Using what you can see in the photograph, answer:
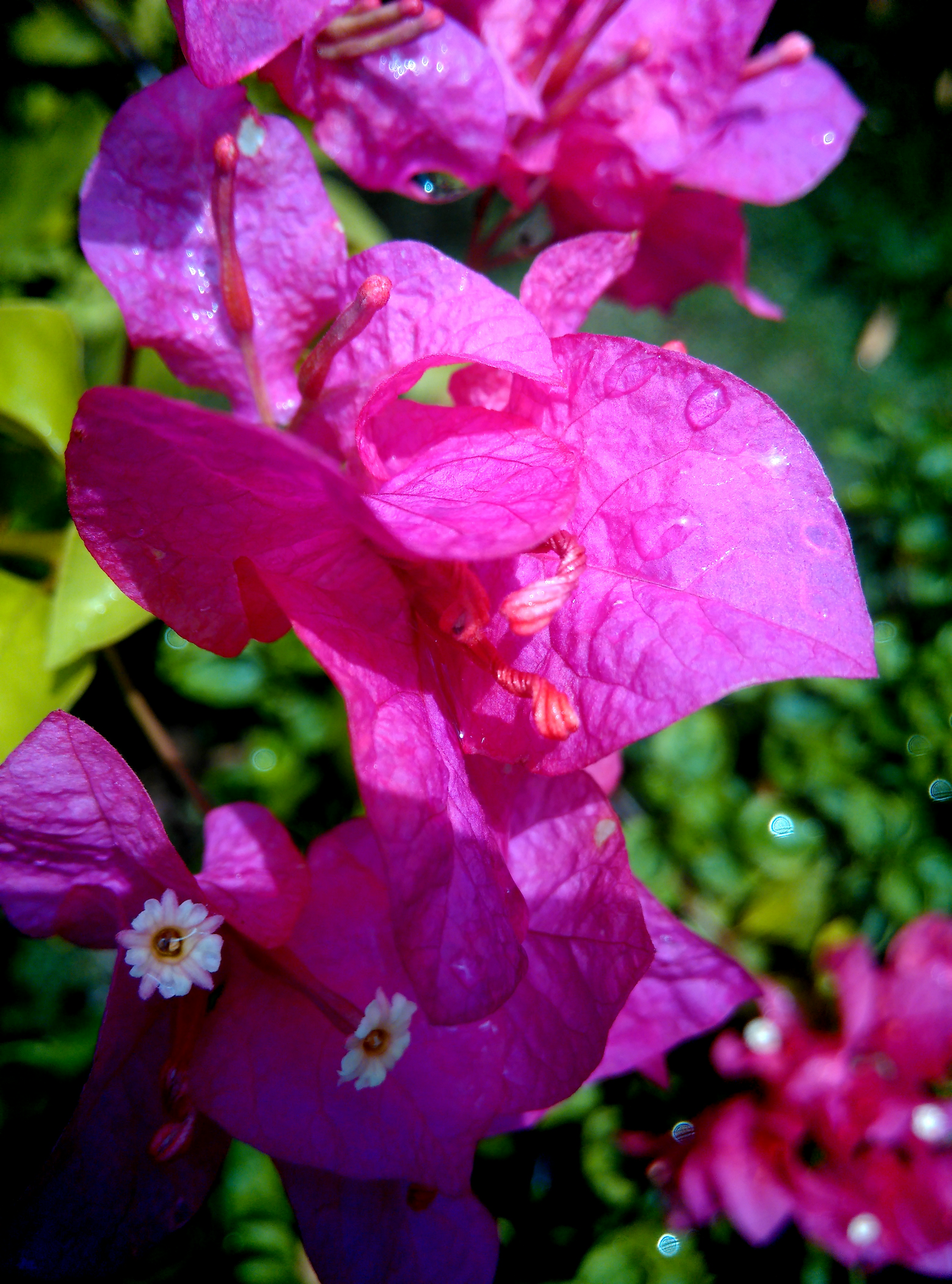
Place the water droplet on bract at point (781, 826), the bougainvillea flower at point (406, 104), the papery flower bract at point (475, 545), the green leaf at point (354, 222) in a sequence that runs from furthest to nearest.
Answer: the water droplet on bract at point (781, 826) < the green leaf at point (354, 222) < the bougainvillea flower at point (406, 104) < the papery flower bract at point (475, 545)

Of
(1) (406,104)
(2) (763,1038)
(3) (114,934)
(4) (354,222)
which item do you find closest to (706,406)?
(1) (406,104)

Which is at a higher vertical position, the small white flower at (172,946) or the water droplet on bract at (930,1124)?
the small white flower at (172,946)

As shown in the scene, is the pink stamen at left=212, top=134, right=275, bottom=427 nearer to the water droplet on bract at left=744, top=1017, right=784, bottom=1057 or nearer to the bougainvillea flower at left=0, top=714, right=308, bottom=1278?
the bougainvillea flower at left=0, top=714, right=308, bottom=1278

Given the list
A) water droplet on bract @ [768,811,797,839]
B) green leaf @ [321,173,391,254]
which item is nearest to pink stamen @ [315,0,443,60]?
green leaf @ [321,173,391,254]

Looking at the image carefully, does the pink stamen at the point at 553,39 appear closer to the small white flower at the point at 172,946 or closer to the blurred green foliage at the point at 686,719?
the blurred green foliage at the point at 686,719

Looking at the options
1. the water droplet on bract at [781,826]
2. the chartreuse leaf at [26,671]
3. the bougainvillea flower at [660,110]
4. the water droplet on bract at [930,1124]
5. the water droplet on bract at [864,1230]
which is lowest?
the water droplet on bract at [864,1230]

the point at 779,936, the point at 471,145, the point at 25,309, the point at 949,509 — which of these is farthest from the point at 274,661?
the point at 949,509

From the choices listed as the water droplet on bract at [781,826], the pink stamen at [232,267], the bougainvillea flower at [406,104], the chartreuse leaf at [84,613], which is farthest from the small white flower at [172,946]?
the water droplet on bract at [781,826]
